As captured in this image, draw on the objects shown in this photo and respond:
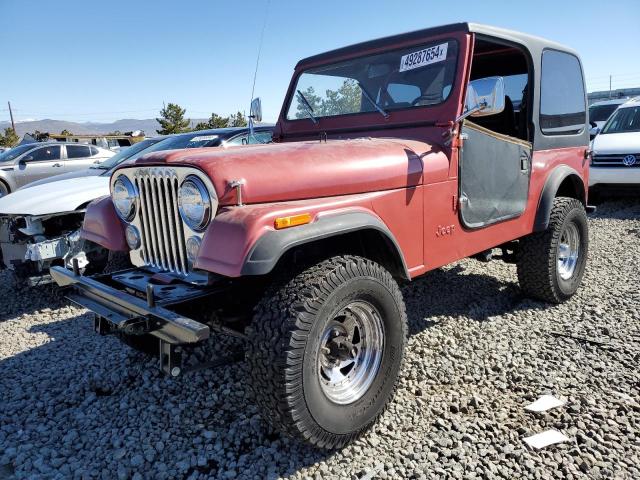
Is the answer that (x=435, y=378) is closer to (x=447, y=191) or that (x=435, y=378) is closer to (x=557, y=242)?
(x=447, y=191)

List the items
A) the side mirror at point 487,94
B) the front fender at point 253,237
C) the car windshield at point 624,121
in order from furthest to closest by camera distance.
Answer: the car windshield at point 624,121
the side mirror at point 487,94
the front fender at point 253,237

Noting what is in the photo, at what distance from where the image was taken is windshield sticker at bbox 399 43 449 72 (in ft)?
9.86

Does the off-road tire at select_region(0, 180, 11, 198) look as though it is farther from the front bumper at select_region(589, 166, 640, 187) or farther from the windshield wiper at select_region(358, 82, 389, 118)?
the front bumper at select_region(589, 166, 640, 187)

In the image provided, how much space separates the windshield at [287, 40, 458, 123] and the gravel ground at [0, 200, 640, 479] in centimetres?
167

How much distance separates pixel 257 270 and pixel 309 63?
242 centimetres

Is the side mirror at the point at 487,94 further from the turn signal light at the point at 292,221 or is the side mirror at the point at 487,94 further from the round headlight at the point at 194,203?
the round headlight at the point at 194,203

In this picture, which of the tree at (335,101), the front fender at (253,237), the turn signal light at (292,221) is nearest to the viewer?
the front fender at (253,237)

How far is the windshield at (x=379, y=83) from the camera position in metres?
3.01

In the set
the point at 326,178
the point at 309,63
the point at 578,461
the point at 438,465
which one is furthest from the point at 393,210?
the point at 309,63

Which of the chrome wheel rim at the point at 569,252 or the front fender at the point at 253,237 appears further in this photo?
the chrome wheel rim at the point at 569,252

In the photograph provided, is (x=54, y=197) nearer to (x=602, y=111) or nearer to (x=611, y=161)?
(x=611, y=161)

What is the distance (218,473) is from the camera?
85.7 inches

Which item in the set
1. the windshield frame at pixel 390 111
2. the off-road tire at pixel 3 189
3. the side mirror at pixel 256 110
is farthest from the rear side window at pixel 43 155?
the windshield frame at pixel 390 111

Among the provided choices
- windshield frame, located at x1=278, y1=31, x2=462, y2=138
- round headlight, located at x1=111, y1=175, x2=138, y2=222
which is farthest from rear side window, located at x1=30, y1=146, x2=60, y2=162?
round headlight, located at x1=111, y1=175, x2=138, y2=222
